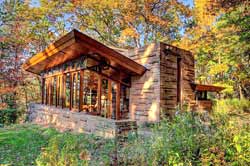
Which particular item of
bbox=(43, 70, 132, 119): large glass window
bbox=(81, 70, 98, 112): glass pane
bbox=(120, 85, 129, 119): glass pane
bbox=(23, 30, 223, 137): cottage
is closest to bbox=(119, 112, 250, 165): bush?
bbox=(23, 30, 223, 137): cottage

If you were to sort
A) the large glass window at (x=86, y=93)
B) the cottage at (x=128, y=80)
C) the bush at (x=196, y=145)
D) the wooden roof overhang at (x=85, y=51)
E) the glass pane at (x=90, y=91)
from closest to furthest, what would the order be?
the bush at (x=196, y=145) < the wooden roof overhang at (x=85, y=51) < the cottage at (x=128, y=80) < the large glass window at (x=86, y=93) < the glass pane at (x=90, y=91)

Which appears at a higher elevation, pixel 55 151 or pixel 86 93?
pixel 86 93

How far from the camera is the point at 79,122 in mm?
8539

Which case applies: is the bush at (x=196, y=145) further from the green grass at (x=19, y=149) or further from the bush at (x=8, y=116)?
the bush at (x=8, y=116)

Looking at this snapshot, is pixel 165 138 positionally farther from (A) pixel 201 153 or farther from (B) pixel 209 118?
(B) pixel 209 118

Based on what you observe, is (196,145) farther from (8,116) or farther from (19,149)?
(8,116)

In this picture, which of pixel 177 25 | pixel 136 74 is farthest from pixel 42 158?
pixel 177 25

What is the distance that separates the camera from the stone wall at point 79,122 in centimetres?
637

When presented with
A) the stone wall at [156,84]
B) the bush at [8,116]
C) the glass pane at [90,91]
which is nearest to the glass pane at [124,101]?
the stone wall at [156,84]

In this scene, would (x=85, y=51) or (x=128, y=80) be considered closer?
(x=85, y=51)

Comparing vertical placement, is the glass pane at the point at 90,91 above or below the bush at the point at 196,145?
above

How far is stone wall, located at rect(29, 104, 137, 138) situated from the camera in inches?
251

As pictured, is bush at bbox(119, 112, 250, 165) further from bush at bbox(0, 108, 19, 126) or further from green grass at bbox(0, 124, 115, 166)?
bush at bbox(0, 108, 19, 126)

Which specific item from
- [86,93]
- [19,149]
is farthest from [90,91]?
[19,149]
